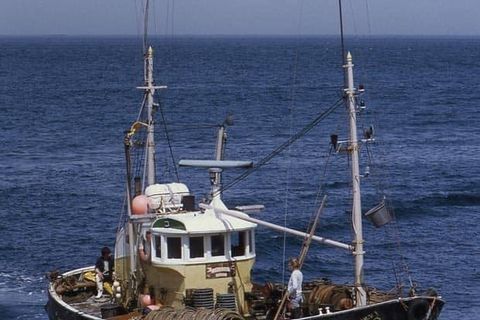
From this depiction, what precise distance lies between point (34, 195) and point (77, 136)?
3087 cm

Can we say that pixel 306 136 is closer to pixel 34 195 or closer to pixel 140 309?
pixel 34 195

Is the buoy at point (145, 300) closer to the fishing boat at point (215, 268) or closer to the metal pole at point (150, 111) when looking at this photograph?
the fishing boat at point (215, 268)

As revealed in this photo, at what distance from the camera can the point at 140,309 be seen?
126ft

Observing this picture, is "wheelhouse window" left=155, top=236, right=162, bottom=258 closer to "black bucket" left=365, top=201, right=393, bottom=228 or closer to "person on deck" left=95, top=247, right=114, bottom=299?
"person on deck" left=95, top=247, right=114, bottom=299

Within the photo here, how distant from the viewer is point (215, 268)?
3778cm

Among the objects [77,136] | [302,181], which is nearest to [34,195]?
[302,181]

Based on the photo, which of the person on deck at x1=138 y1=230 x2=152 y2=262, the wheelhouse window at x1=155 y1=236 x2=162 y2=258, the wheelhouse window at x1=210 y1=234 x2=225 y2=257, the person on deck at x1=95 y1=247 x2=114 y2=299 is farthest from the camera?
the person on deck at x1=95 y1=247 x2=114 y2=299

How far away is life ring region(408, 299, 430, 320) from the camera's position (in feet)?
116

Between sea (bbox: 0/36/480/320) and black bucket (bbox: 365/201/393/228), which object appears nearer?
black bucket (bbox: 365/201/393/228)

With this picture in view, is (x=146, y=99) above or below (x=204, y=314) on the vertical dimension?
above

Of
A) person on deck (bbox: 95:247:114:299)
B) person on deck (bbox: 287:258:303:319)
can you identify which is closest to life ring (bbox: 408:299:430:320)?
person on deck (bbox: 287:258:303:319)

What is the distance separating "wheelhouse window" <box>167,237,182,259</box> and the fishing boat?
0.03 m

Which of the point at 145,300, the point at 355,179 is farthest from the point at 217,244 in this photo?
the point at 355,179

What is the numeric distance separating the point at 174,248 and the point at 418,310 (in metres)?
7.73
